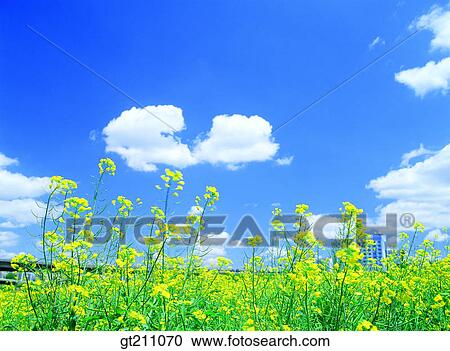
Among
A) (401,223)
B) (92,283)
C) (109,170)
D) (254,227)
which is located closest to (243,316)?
(254,227)

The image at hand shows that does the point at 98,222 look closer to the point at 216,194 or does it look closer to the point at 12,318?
the point at 216,194

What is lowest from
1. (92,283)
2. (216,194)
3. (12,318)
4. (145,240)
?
(12,318)

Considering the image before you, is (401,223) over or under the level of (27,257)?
over

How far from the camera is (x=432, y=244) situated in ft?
17.4

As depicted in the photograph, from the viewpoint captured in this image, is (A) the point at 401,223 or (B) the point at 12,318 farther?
(A) the point at 401,223

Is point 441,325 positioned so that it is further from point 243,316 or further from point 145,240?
point 145,240

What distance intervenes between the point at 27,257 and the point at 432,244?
420 centimetres

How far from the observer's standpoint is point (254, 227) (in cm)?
445

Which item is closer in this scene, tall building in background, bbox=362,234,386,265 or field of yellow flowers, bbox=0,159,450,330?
field of yellow flowers, bbox=0,159,450,330

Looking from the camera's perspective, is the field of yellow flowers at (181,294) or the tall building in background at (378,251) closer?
the field of yellow flowers at (181,294)

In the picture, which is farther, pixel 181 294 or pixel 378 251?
pixel 378 251
